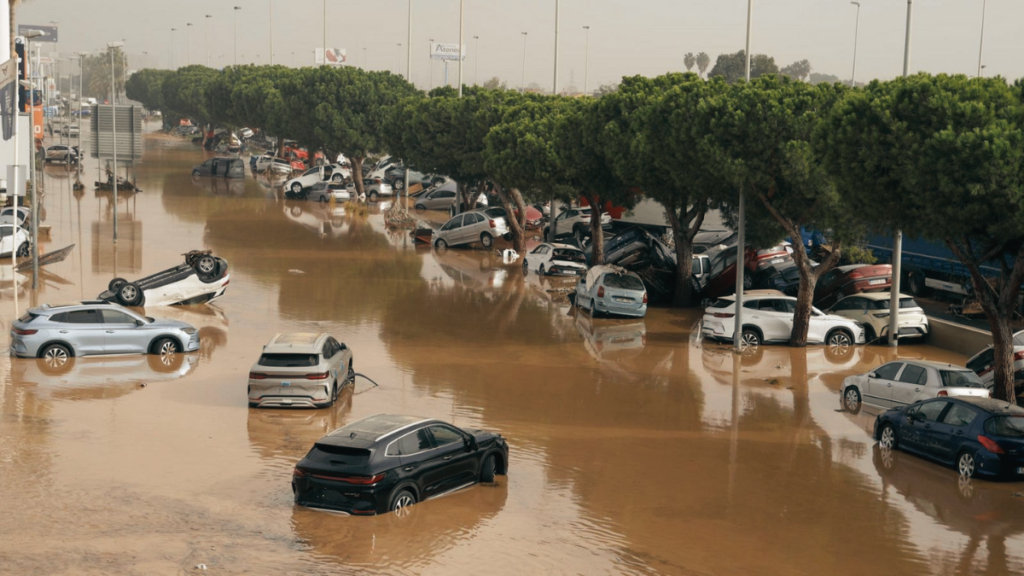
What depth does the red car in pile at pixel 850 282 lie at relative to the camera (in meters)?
32.0

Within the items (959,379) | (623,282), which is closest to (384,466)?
(959,379)

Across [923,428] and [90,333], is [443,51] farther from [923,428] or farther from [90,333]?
[923,428]

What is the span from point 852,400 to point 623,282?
11029 millimetres

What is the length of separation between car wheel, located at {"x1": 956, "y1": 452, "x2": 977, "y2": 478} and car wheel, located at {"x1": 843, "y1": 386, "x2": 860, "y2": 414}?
4.62 m

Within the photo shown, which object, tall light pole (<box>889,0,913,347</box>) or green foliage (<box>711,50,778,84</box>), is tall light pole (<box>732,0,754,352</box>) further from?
green foliage (<box>711,50,778,84</box>)

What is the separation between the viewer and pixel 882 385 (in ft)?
69.1

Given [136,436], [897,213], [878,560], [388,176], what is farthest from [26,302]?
[388,176]

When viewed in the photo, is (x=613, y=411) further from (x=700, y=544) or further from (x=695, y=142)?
(x=695, y=142)

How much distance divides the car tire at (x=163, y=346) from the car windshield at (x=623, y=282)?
1281 centimetres

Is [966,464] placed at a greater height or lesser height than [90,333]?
lesser

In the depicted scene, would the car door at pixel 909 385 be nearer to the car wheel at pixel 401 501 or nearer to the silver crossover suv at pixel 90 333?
the car wheel at pixel 401 501

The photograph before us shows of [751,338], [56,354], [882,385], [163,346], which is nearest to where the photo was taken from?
[882,385]

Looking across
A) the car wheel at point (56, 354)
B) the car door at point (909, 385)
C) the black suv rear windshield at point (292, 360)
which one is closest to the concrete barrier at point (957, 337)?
the car door at point (909, 385)

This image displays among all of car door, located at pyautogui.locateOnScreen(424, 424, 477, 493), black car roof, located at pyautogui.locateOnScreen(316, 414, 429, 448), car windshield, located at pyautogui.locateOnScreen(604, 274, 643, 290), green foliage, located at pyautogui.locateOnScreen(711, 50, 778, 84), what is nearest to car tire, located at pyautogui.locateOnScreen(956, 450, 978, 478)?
car door, located at pyautogui.locateOnScreen(424, 424, 477, 493)
